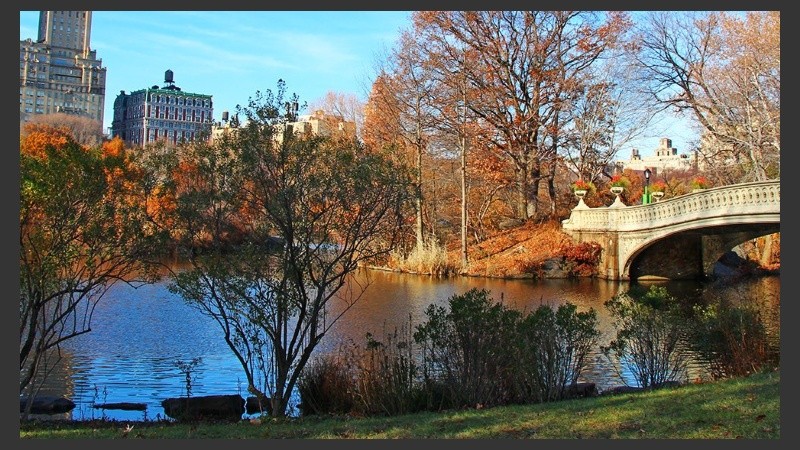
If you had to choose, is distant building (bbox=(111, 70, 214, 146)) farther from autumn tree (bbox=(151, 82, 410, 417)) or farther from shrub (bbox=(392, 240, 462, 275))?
autumn tree (bbox=(151, 82, 410, 417))

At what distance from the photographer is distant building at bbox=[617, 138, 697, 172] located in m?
32.4

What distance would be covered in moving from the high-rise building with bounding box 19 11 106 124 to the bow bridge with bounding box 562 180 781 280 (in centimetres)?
6376

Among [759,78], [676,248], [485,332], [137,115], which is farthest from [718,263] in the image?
[137,115]

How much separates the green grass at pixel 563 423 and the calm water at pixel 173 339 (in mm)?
1581

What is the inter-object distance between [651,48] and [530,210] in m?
7.81

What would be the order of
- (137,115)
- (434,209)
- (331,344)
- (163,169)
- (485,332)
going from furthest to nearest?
(137,115), (434,209), (331,344), (163,169), (485,332)

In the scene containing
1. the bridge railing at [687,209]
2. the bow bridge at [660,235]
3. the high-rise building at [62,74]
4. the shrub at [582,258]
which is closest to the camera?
the bridge railing at [687,209]

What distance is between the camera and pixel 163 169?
28.2 ft

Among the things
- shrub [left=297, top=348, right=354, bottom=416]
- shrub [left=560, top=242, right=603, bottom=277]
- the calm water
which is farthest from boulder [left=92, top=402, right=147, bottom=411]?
shrub [left=560, top=242, right=603, bottom=277]

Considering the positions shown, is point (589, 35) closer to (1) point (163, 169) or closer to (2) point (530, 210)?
(2) point (530, 210)

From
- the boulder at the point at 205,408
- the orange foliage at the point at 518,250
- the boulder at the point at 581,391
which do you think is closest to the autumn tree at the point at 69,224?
the boulder at the point at 205,408

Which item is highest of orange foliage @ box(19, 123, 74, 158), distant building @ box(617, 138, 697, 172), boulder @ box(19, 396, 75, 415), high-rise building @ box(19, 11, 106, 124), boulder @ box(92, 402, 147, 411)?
high-rise building @ box(19, 11, 106, 124)

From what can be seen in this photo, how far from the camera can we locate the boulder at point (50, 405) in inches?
313

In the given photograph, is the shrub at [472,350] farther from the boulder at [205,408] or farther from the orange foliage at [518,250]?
the orange foliage at [518,250]
